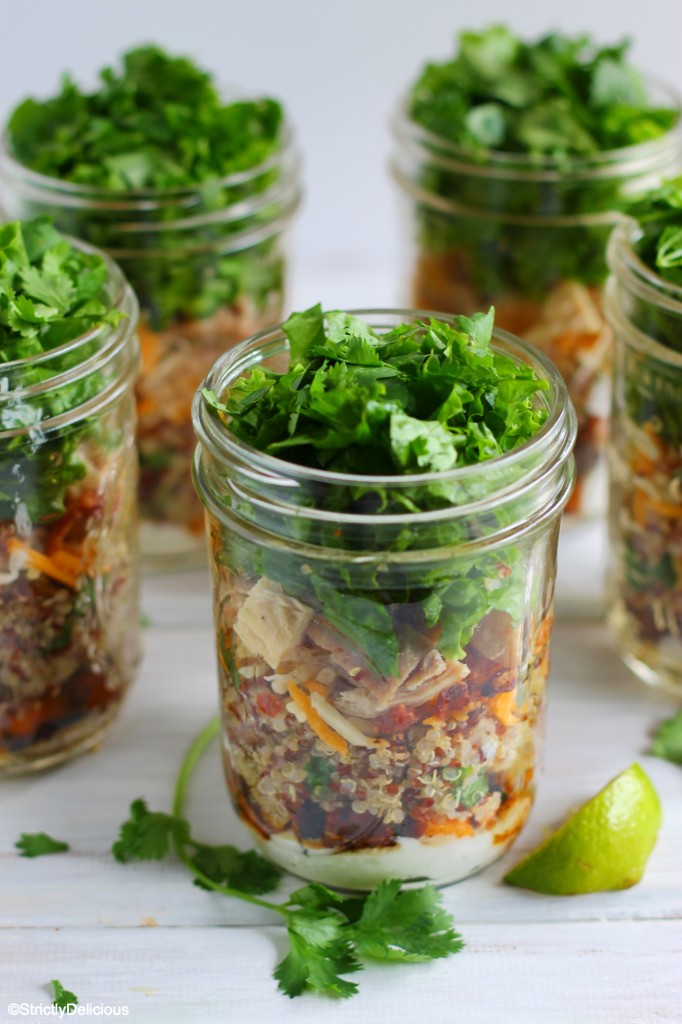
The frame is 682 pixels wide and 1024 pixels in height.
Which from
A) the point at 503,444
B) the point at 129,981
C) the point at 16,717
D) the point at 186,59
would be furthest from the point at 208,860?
the point at 186,59

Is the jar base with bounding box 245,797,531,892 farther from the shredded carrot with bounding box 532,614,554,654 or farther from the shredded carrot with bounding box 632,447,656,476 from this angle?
the shredded carrot with bounding box 632,447,656,476

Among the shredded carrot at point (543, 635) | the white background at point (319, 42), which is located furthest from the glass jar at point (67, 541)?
the white background at point (319, 42)

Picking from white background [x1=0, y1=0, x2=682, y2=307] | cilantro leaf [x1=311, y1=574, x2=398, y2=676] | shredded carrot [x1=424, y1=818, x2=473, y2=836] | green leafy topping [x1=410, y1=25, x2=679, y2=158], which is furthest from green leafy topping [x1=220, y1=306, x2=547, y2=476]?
white background [x1=0, y1=0, x2=682, y2=307]

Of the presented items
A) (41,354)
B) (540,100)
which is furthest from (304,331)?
(540,100)

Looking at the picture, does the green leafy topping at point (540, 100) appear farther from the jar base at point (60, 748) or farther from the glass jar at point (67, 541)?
the jar base at point (60, 748)

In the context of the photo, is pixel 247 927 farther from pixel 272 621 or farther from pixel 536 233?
pixel 536 233

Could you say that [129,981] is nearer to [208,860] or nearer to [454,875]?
[208,860]
